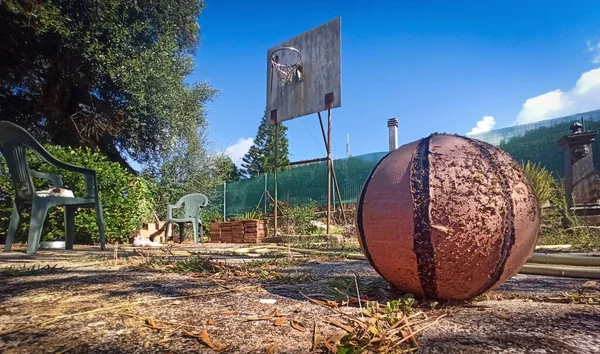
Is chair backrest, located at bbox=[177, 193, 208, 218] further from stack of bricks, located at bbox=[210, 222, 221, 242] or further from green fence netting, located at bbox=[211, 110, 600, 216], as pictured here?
green fence netting, located at bbox=[211, 110, 600, 216]

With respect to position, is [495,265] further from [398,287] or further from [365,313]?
[365,313]

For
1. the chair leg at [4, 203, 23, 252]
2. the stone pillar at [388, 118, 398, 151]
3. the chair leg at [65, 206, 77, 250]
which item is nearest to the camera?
the chair leg at [4, 203, 23, 252]

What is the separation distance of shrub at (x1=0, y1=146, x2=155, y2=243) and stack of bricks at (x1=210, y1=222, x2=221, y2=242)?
2978mm

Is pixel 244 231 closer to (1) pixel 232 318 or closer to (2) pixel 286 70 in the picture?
(2) pixel 286 70

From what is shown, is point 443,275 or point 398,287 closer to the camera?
point 443,275

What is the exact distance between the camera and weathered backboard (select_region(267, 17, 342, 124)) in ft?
28.3

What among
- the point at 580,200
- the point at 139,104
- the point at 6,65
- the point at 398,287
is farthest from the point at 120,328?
the point at 6,65

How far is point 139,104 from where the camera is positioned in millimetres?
9523

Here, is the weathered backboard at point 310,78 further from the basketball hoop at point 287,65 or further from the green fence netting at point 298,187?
the green fence netting at point 298,187

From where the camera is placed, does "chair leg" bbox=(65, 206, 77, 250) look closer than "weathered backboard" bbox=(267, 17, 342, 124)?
Yes

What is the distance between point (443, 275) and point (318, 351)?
2.39 feet

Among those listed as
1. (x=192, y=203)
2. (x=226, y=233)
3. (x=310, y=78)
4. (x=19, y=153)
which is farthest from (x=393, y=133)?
(x=19, y=153)

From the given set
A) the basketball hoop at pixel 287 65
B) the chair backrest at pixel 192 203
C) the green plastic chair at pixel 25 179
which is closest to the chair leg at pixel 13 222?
the green plastic chair at pixel 25 179

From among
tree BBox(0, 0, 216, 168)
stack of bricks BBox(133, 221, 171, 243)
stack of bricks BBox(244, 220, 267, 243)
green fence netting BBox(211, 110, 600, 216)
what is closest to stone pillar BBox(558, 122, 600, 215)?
green fence netting BBox(211, 110, 600, 216)
